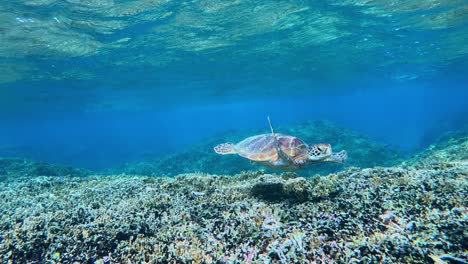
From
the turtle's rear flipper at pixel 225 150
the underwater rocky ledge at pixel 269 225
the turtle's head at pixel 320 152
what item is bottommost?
the turtle's rear flipper at pixel 225 150

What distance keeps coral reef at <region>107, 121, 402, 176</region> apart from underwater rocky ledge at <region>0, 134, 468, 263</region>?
1048cm

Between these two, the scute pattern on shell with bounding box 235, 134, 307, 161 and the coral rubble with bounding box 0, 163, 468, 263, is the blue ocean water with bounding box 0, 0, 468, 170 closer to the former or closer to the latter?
the scute pattern on shell with bounding box 235, 134, 307, 161

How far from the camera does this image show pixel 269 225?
10.2 ft

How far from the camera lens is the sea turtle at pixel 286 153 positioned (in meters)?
5.66

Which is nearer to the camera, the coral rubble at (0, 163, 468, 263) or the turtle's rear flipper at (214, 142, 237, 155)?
the coral rubble at (0, 163, 468, 263)

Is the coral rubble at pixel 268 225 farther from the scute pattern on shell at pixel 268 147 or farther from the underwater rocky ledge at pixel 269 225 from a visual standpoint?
the scute pattern on shell at pixel 268 147

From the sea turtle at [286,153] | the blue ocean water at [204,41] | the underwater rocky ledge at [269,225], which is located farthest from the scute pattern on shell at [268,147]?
the blue ocean water at [204,41]

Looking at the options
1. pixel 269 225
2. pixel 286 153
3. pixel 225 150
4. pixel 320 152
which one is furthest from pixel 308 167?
pixel 269 225

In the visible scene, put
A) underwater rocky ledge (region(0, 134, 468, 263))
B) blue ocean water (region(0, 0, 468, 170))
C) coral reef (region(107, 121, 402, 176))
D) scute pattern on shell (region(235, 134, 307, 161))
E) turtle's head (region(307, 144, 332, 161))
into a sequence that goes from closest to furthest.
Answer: underwater rocky ledge (region(0, 134, 468, 263))
turtle's head (region(307, 144, 332, 161))
scute pattern on shell (region(235, 134, 307, 161))
blue ocean water (region(0, 0, 468, 170))
coral reef (region(107, 121, 402, 176))

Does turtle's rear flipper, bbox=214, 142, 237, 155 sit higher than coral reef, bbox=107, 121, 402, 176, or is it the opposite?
turtle's rear flipper, bbox=214, 142, 237, 155

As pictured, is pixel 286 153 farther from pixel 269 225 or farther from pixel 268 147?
pixel 269 225

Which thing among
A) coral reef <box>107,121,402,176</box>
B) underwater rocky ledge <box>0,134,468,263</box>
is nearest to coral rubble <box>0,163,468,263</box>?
underwater rocky ledge <box>0,134,468,263</box>

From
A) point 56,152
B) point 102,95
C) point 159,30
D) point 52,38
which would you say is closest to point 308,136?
point 159,30

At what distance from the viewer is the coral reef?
53.0 feet
